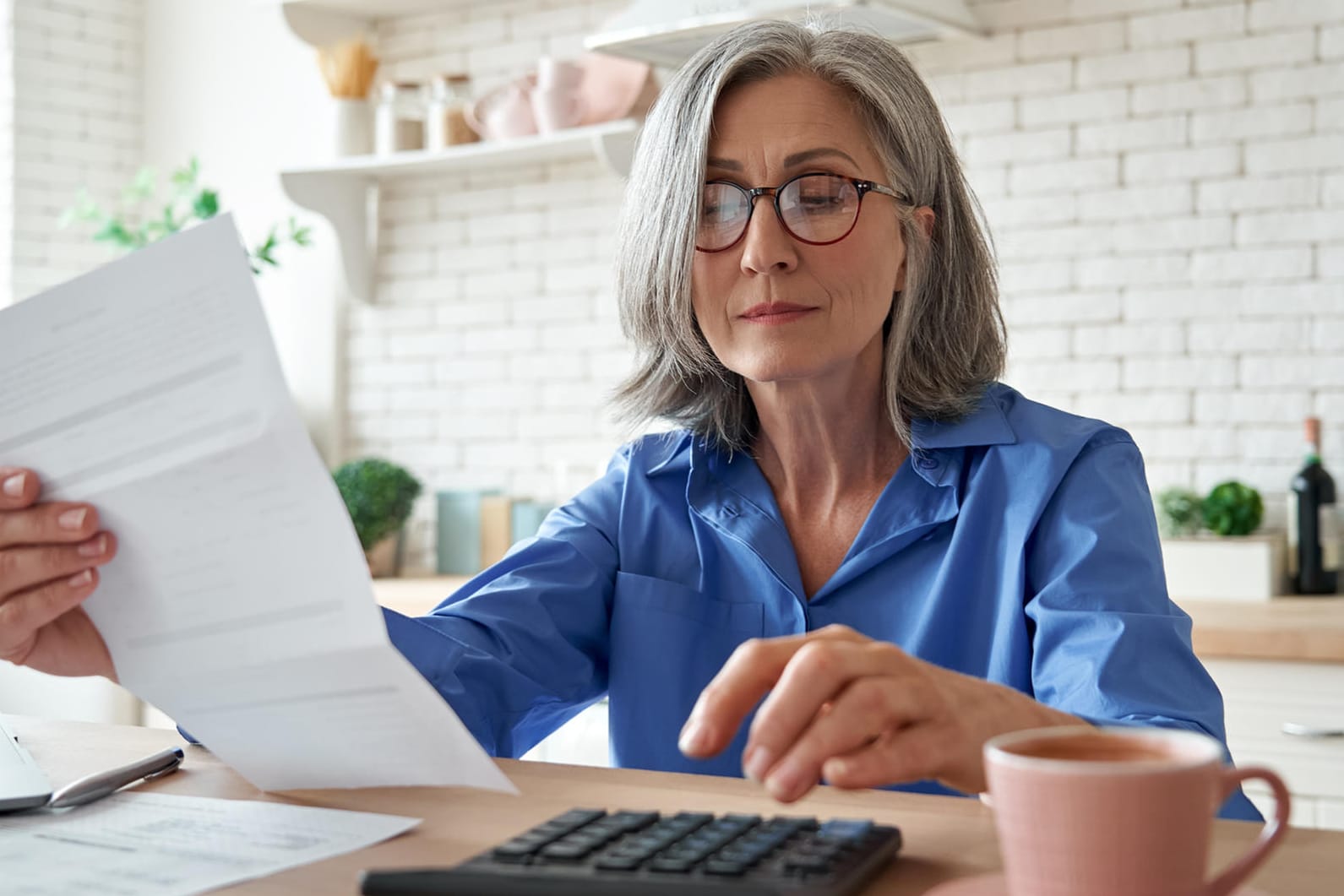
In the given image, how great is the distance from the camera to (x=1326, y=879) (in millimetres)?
824

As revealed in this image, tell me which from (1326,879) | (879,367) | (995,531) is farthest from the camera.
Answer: (879,367)

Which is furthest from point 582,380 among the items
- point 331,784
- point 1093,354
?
point 331,784

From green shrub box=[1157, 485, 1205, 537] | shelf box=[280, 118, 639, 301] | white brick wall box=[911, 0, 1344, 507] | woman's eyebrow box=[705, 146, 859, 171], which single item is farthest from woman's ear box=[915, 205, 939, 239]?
shelf box=[280, 118, 639, 301]

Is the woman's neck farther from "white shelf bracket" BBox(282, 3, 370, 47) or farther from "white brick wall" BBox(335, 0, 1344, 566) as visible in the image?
"white shelf bracket" BBox(282, 3, 370, 47)

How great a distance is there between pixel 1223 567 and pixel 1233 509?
0.15 m

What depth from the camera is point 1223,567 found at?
2840mm

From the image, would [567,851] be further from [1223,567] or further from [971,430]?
[1223,567]

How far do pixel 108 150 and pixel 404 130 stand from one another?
1125 mm

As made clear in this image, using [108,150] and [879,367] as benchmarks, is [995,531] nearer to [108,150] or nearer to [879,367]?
[879,367]

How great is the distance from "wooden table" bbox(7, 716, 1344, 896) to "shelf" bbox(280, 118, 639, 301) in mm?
2428

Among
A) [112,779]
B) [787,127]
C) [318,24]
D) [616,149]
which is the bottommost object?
[112,779]

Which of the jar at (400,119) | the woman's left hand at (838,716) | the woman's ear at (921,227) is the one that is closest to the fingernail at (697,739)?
the woman's left hand at (838,716)

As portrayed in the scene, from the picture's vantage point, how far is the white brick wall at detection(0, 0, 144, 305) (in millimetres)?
4215

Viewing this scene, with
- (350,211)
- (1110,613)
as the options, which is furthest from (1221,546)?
(350,211)
